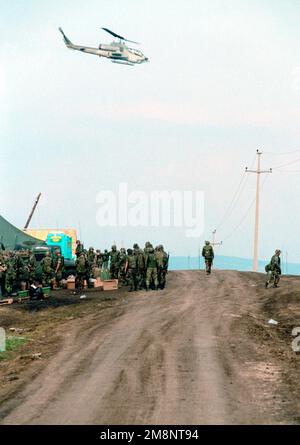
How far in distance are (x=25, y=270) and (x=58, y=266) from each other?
191 cm

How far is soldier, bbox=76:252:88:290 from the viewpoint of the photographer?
32.2 meters

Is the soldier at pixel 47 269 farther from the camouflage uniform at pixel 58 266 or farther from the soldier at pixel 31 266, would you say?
the soldier at pixel 31 266

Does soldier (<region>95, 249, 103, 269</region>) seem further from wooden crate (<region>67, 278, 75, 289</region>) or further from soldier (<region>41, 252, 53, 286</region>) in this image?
soldier (<region>41, 252, 53, 286</region>)

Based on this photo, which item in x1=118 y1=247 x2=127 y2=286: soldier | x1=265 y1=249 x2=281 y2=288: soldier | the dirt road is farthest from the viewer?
x1=118 y1=247 x2=127 y2=286: soldier

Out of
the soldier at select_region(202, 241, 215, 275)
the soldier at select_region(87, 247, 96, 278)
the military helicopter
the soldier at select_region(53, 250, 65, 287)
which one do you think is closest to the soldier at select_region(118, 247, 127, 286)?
the soldier at select_region(87, 247, 96, 278)

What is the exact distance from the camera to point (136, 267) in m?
31.4

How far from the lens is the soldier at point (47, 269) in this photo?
107ft

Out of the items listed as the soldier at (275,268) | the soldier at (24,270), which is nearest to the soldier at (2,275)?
the soldier at (24,270)

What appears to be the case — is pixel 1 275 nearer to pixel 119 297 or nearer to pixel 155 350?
pixel 119 297

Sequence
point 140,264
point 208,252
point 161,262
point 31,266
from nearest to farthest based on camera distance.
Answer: point 161,262
point 140,264
point 31,266
point 208,252

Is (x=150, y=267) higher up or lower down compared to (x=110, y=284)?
higher up

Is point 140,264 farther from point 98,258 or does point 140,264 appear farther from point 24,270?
point 98,258

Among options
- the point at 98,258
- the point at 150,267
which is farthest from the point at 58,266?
the point at 98,258

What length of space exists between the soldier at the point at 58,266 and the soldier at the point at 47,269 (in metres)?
0.36
